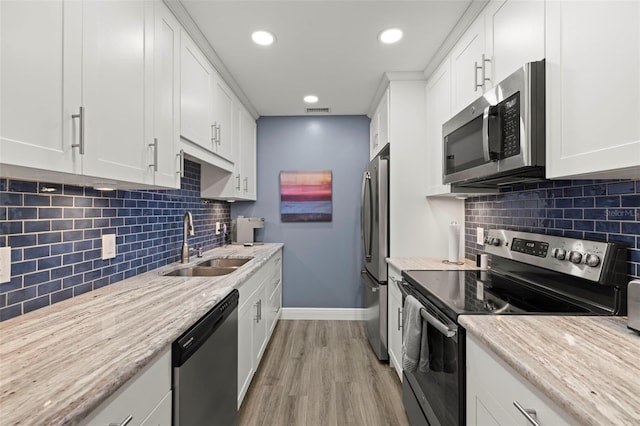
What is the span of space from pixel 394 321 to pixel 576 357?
63.0 inches

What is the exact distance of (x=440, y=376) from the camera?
1314mm

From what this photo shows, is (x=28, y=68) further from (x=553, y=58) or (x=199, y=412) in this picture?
(x=553, y=58)

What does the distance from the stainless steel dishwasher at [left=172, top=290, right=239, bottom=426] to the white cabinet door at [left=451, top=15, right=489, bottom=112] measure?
69.1 inches

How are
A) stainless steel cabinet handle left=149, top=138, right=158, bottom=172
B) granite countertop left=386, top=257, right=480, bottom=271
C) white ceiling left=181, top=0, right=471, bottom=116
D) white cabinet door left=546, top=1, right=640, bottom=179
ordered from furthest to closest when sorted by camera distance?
granite countertop left=386, top=257, right=480, bottom=271
white ceiling left=181, top=0, right=471, bottom=116
stainless steel cabinet handle left=149, top=138, right=158, bottom=172
white cabinet door left=546, top=1, right=640, bottom=179

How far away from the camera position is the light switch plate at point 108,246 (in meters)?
1.52

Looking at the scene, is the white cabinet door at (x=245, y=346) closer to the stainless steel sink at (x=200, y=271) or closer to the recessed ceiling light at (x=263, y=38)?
the stainless steel sink at (x=200, y=271)

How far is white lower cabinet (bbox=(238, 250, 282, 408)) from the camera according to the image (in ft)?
6.15

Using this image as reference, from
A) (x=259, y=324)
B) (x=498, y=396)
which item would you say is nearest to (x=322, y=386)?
(x=259, y=324)

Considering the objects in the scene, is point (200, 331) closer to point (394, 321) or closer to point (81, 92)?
point (81, 92)

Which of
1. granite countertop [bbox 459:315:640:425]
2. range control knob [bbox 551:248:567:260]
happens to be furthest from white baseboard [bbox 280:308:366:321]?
granite countertop [bbox 459:315:640:425]

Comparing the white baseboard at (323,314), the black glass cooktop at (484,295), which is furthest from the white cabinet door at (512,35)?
the white baseboard at (323,314)

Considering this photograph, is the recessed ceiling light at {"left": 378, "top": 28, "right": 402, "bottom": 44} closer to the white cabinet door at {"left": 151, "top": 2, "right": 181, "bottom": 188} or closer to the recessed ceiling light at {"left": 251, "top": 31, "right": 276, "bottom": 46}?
the recessed ceiling light at {"left": 251, "top": 31, "right": 276, "bottom": 46}

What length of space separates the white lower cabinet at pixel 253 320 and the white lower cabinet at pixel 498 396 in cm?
127

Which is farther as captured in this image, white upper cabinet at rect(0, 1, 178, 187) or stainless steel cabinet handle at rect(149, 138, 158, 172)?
stainless steel cabinet handle at rect(149, 138, 158, 172)
